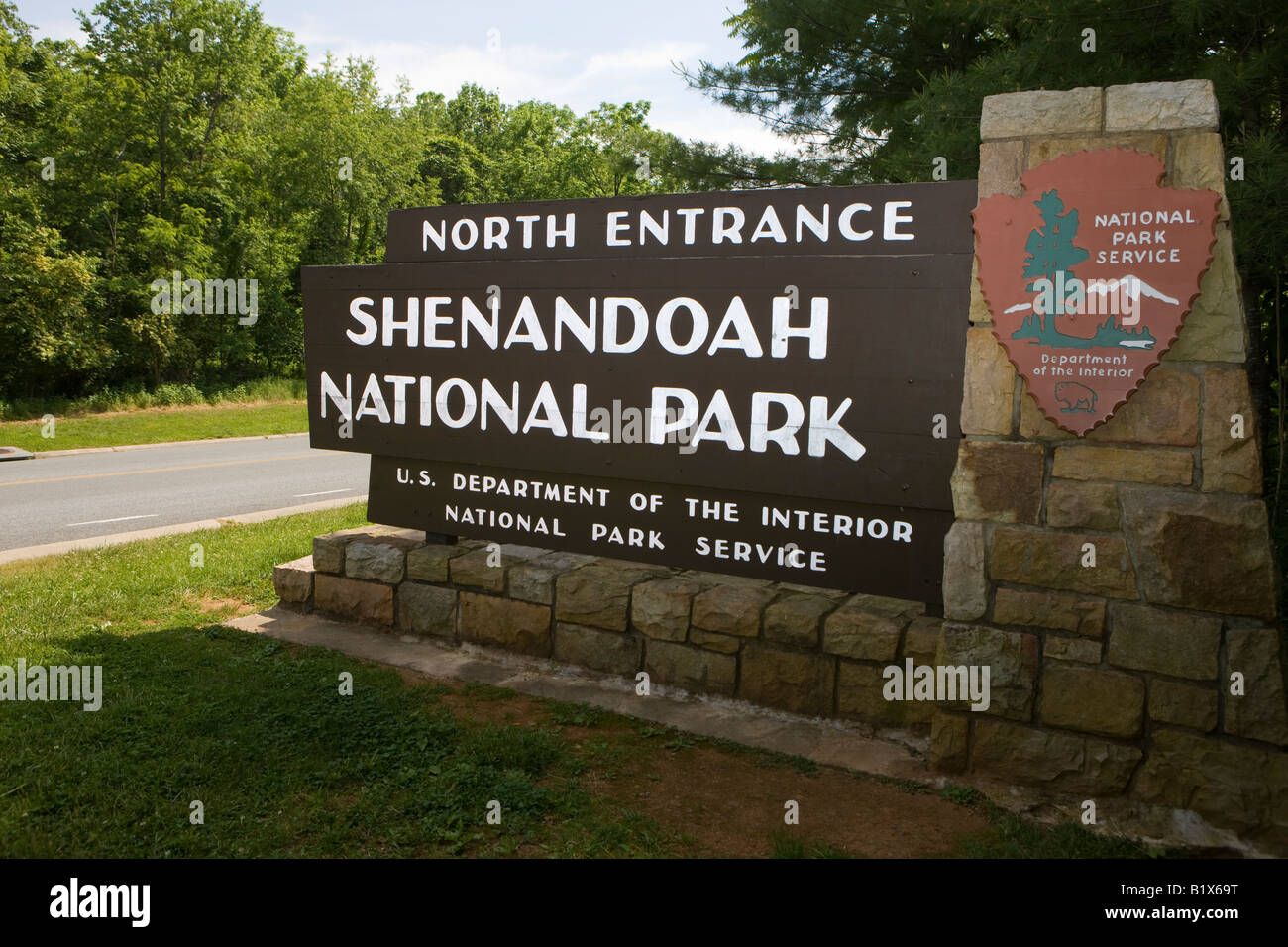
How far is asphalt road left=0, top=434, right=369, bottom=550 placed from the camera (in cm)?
1054

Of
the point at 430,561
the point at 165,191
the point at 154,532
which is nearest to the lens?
the point at 430,561

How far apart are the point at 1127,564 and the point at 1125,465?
394mm

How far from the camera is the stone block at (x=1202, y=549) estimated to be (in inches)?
150

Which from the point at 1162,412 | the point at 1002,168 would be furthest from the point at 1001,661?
the point at 1002,168

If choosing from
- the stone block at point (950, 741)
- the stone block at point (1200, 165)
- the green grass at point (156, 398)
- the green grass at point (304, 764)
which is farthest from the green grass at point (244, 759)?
the green grass at point (156, 398)

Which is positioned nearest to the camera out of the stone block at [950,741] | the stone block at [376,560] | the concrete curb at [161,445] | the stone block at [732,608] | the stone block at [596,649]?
the stone block at [950,741]

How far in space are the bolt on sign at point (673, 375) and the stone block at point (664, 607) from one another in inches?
6.1

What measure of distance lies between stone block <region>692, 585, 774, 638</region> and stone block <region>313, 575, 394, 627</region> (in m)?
2.22

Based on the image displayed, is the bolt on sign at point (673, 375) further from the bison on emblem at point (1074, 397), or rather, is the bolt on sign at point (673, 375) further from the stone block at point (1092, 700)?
the stone block at point (1092, 700)

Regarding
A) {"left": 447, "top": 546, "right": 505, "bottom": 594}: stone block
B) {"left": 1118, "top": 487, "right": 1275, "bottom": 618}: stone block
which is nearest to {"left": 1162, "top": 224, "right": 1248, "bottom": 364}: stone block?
{"left": 1118, "top": 487, "right": 1275, "bottom": 618}: stone block

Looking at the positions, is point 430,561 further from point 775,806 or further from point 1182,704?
point 1182,704

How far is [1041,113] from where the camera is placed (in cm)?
413

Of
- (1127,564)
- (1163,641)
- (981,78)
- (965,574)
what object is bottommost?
(1163,641)
